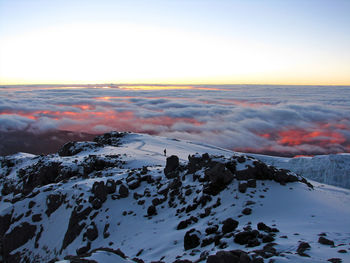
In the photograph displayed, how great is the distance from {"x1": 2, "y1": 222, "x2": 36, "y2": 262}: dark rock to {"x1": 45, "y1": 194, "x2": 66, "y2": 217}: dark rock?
2.16 metres

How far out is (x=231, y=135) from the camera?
18575 centimetres

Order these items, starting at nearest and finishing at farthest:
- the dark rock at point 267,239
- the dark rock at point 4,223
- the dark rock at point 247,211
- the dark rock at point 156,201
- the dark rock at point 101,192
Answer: the dark rock at point 267,239 < the dark rock at point 247,211 < the dark rock at point 156,201 < the dark rock at point 101,192 < the dark rock at point 4,223

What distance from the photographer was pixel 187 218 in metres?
18.8

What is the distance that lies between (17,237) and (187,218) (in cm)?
1994

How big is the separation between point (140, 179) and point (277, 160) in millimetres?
Result: 86702

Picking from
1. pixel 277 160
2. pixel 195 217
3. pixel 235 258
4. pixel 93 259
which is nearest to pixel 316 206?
pixel 195 217

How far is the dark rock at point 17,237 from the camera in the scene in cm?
2627

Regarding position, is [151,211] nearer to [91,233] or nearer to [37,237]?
[91,233]

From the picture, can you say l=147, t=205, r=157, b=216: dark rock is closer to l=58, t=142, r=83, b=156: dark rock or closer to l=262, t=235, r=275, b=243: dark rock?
l=262, t=235, r=275, b=243: dark rock

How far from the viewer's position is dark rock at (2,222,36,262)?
26.3 meters

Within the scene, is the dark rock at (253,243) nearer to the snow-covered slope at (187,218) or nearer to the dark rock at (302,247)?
the snow-covered slope at (187,218)

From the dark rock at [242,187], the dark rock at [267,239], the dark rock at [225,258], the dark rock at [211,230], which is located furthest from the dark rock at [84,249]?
the dark rock at [267,239]

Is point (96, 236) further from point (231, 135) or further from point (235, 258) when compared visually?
point (231, 135)

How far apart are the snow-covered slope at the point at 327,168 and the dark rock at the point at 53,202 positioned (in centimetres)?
8367
